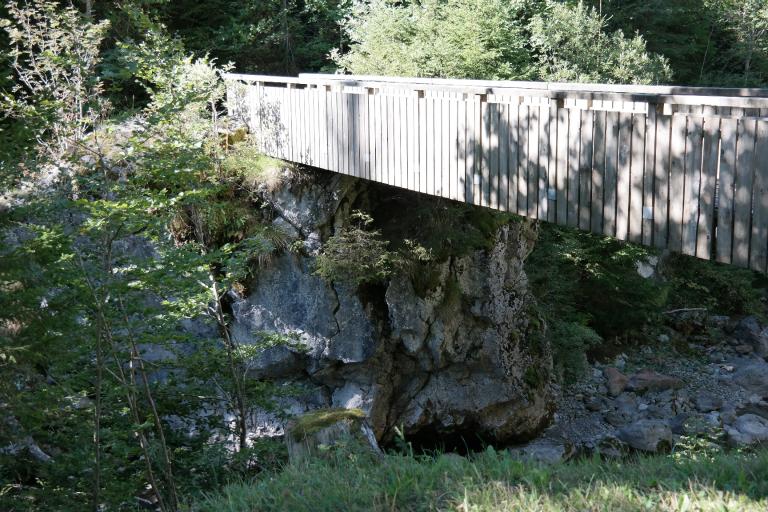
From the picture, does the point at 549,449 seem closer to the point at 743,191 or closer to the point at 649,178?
the point at 649,178

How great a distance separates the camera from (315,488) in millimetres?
4238

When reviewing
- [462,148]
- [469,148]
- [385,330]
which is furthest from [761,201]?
[385,330]

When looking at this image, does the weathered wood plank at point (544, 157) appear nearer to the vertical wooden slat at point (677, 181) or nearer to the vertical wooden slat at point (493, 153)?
the vertical wooden slat at point (493, 153)

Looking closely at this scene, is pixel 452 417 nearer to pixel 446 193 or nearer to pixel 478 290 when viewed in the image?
pixel 478 290

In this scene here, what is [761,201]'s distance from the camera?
17.0 ft

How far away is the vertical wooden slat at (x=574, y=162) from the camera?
21.5 ft

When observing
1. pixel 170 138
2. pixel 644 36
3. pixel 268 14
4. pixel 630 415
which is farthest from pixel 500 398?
pixel 644 36

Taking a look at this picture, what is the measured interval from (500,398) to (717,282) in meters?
8.61

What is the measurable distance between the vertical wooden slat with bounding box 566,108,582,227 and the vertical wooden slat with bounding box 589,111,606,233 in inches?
7.1

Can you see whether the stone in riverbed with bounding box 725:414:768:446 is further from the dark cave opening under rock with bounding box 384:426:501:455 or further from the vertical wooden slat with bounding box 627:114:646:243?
the vertical wooden slat with bounding box 627:114:646:243

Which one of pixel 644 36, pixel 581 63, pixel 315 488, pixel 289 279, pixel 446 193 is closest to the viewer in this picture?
pixel 315 488

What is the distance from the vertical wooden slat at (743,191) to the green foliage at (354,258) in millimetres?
5751

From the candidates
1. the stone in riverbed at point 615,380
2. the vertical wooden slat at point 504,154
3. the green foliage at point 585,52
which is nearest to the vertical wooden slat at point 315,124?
the vertical wooden slat at point 504,154

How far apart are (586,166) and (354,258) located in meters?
4.66
